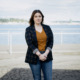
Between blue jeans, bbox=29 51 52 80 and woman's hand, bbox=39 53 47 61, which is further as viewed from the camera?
blue jeans, bbox=29 51 52 80

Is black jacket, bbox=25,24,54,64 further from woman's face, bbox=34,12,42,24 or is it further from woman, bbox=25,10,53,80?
woman's face, bbox=34,12,42,24

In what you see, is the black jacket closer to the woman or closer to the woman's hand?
the woman

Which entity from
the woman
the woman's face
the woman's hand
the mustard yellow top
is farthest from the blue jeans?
the woman's face

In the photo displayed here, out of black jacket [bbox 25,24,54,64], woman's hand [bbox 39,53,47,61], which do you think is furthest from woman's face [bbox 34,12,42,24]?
woman's hand [bbox 39,53,47,61]

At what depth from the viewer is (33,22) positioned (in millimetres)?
3297

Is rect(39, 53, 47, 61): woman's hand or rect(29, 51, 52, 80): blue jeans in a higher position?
rect(39, 53, 47, 61): woman's hand

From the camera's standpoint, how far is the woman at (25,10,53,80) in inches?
120

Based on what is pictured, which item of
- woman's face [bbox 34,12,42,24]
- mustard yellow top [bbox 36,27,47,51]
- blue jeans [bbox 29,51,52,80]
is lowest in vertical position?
blue jeans [bbox 29,51,52,80]

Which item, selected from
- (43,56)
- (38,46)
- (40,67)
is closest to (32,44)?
(38,46)

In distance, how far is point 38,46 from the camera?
3078 millimetres

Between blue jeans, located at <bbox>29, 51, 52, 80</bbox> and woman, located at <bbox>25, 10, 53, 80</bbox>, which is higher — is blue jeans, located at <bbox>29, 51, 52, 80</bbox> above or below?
below

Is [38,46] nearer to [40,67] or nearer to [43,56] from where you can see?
[43,56]

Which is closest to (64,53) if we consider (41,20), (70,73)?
(70,73)

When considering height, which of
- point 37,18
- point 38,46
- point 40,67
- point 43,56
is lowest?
point 40,67
